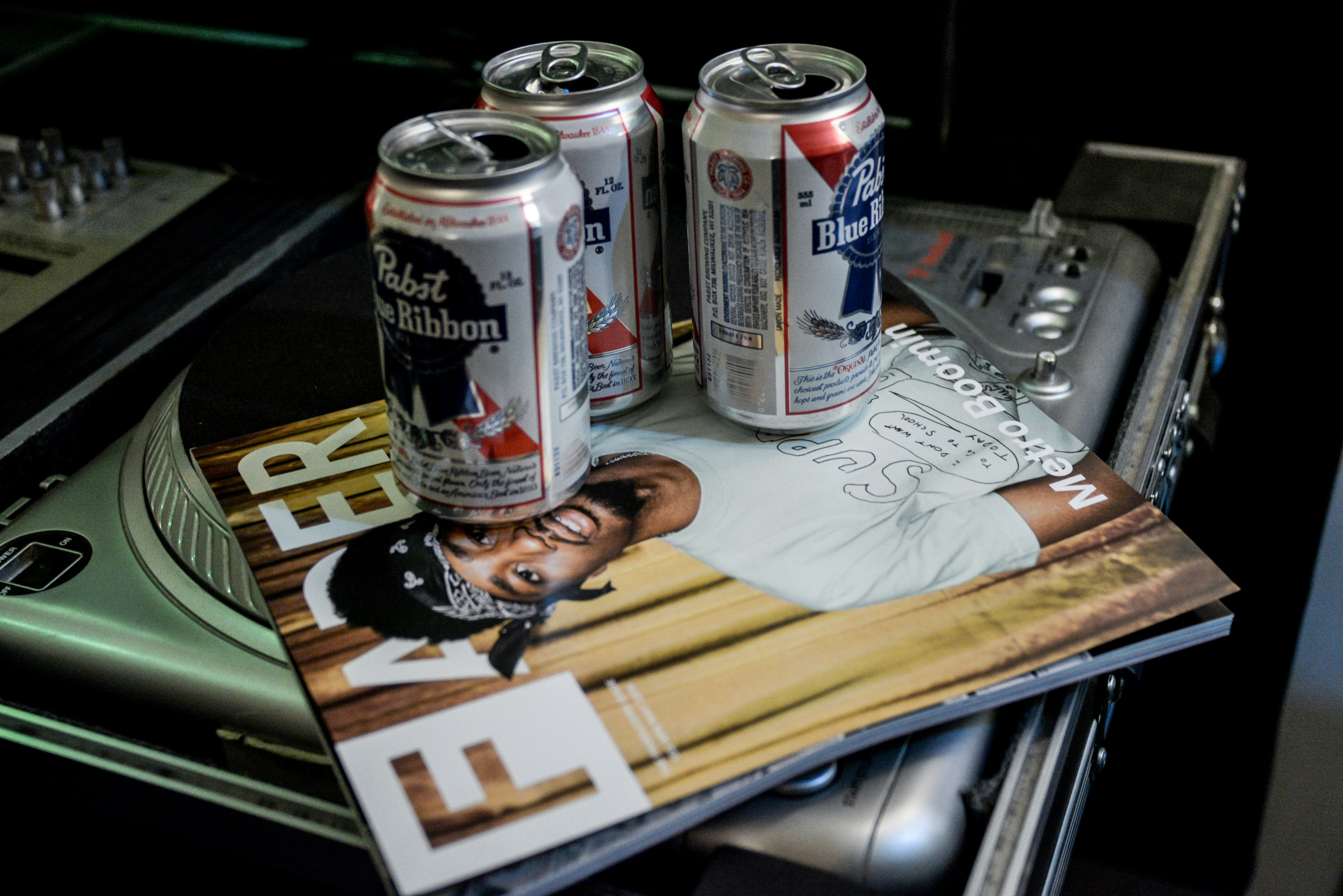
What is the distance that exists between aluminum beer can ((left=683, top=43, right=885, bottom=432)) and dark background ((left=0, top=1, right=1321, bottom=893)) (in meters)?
0.46

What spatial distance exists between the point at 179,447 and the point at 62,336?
24 cm

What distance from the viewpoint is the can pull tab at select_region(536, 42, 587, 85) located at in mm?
646

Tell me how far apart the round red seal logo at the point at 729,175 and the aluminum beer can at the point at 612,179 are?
0.05 metres

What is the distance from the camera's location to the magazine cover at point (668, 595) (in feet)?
1.68

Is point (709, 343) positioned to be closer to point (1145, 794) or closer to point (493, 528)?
point (493, 528)

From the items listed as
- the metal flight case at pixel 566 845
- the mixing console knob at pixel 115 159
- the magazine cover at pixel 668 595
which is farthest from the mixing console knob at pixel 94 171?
the magazine cover at pixel 668 595

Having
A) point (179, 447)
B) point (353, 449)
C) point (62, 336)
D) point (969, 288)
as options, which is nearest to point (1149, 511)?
point (969, 288)

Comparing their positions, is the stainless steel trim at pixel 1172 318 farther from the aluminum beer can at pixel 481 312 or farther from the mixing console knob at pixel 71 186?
the mixing console knob at pixel 71 186

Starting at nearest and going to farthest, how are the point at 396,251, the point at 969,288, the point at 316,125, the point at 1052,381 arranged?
the point at 396,251
the point at 1052,381
the point at 969,288
the point at 316,125

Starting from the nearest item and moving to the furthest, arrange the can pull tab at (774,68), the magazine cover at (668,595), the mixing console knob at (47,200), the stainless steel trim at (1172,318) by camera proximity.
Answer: the magazine cover at (668,595) → the can pull tab at (774,68) → the stainless steel trim at (1172,318) → the mixing console knob at (47,200)

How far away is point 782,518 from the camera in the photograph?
25.5 inches

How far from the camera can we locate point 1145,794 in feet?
3.55

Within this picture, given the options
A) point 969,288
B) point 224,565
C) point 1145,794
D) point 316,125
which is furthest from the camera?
point 316,125

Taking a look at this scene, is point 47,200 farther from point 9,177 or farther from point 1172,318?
point 1172,318
